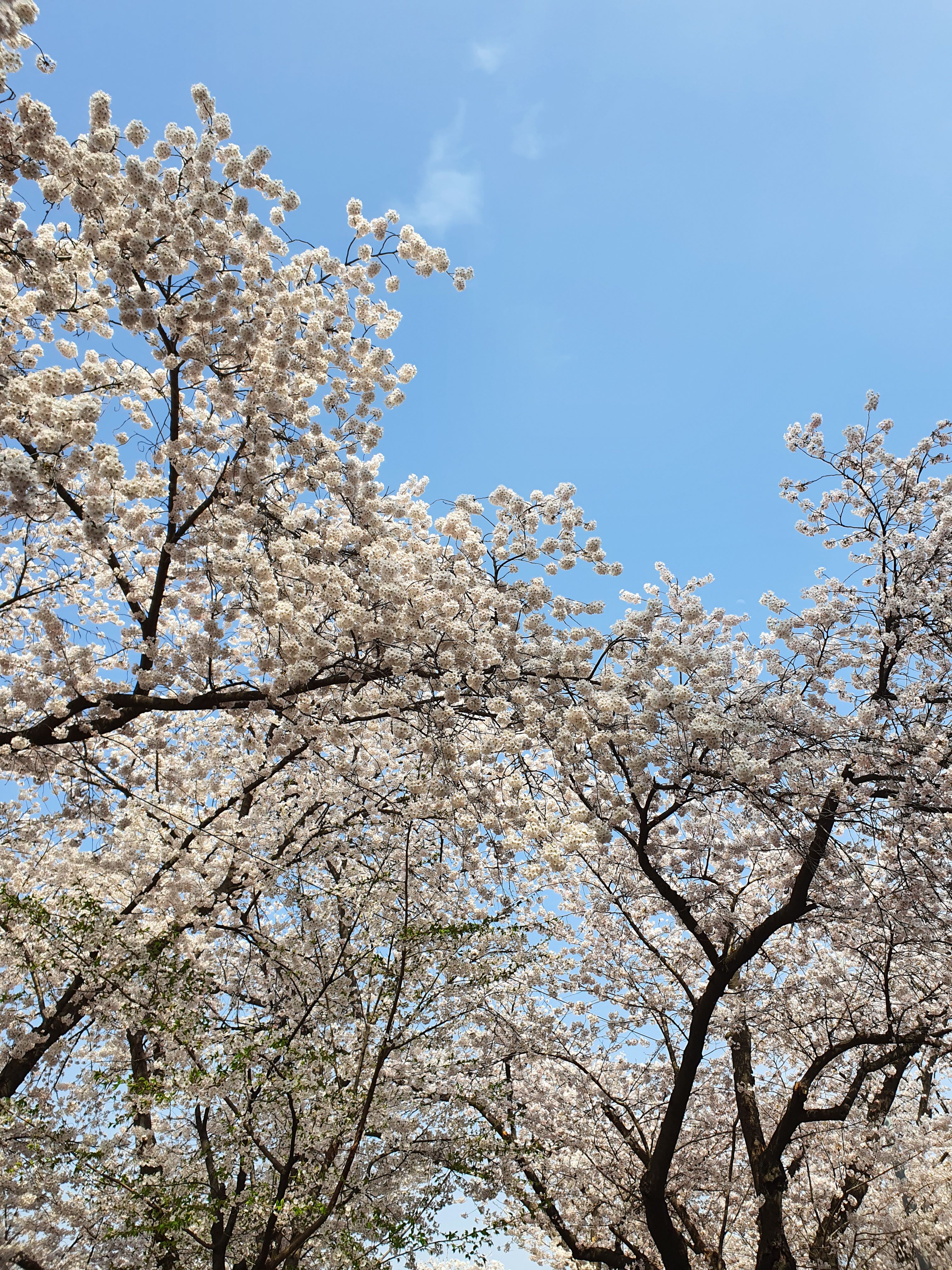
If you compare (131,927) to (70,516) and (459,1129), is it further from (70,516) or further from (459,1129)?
(459,1129)

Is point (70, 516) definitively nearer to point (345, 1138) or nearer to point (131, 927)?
point (131, 927)

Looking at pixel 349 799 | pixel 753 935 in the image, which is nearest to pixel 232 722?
pixel 349 799

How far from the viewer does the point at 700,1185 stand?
440 inches

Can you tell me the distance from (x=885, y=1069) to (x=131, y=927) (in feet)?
36.9

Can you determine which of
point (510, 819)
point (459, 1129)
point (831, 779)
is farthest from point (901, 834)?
point (459, 1129)

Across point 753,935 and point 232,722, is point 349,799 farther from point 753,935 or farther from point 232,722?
point 753,935

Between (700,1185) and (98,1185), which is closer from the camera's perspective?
(98,1185)

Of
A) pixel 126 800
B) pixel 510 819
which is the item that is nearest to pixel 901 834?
pixel 510 819

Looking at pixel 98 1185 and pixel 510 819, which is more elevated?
pixel 510 819

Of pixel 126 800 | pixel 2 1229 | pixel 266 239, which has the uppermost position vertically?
pixel 266 239

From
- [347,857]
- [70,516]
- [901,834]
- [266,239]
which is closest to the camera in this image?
[266,239]

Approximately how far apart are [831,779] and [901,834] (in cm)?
117

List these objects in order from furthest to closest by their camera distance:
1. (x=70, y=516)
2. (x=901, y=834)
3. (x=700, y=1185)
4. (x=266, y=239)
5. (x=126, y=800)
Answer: (x=700, y=1185), (x=70, y=516), (x=126, y=800), (x=901, y=834), (x=266, y=239)

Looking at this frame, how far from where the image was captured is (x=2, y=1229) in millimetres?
7664
